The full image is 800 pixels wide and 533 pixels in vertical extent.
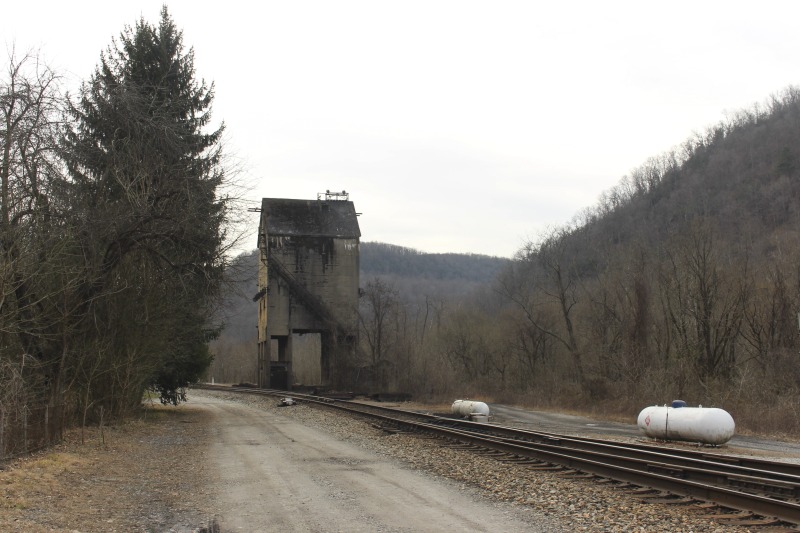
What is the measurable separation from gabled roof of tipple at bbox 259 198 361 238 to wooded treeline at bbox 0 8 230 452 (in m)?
27.8

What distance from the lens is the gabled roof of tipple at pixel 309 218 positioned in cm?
5216

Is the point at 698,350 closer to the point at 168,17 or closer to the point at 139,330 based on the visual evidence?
the point at 139,330

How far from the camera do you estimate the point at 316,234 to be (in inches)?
2062

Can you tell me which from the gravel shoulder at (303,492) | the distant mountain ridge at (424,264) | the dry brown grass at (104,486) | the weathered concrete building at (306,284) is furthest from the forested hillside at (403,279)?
the gravel shoulder at (303,492)

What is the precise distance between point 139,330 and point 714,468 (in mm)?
16080

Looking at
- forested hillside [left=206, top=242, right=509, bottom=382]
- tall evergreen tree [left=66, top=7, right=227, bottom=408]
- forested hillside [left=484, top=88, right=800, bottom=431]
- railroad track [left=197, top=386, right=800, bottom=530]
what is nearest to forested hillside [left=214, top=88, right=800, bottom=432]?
forested hillside [left=484, top=88, right=800, bottom=431]

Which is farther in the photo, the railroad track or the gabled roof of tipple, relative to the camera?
the gabled roof of tipple

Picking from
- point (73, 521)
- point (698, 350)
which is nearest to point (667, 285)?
point (698, 350)

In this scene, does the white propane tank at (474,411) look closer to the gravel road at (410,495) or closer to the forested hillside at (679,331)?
the forested hillside at (679,331)

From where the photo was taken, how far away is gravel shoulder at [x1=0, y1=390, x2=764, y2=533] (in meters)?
8.76

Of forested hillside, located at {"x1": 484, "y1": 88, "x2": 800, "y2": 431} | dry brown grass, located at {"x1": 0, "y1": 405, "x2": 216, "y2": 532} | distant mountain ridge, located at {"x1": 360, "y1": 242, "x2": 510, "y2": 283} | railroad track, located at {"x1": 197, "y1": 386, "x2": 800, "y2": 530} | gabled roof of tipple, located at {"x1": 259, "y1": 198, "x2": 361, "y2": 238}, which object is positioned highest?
distant mountain ridge, located at {"x1": 360, "y1": 242, "x2": 510, "y2": 283}

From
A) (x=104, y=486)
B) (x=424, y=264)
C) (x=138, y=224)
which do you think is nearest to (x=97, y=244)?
(x=138, y=224)

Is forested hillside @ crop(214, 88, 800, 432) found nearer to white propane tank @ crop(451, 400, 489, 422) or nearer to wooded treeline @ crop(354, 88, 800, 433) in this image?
wooded treeline @ crop(354, 88, 800, 433)

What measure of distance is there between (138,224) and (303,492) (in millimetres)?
9228
